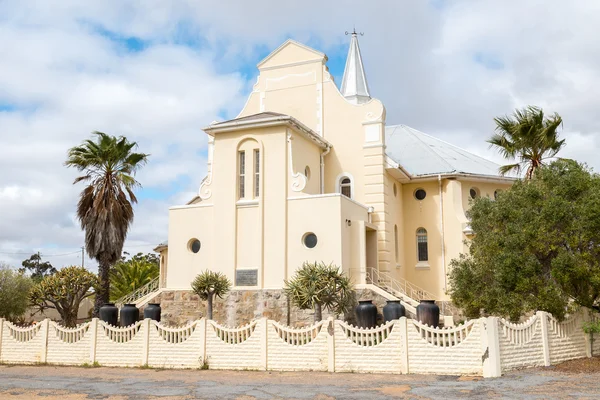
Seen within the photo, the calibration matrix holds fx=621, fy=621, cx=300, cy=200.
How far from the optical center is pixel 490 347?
14.6 meters

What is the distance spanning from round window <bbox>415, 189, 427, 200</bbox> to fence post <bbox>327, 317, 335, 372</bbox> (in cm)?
1507

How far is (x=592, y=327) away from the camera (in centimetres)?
1695

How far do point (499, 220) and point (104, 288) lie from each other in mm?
16494

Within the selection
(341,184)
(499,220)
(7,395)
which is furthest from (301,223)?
(7,395)

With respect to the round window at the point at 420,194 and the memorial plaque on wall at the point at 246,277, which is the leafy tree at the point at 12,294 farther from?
the round window at the point at 420,194

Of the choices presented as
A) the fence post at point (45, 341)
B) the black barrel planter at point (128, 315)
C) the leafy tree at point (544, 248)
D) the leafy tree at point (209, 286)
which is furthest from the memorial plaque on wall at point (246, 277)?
the leafy tree at point (544, 248)

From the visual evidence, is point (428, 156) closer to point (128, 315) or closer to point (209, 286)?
point (209, 286)

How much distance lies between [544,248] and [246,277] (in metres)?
11.5

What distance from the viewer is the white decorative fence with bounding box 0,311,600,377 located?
15.0 meters

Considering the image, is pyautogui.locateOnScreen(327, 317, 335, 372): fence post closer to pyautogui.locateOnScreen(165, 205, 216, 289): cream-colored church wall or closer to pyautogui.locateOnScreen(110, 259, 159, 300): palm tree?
pyautogui.locateOnScreen(165, 205, 216, 289): cream-colored church wall

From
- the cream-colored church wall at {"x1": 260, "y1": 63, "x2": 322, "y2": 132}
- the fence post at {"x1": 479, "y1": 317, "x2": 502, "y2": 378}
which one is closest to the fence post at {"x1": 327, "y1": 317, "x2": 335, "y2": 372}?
the fence post at {"x1": 479, "y1": 317, "x2": 502, "y2": 378}

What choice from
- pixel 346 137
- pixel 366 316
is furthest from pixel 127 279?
pixel 366 316

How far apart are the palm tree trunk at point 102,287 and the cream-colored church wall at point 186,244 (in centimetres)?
301

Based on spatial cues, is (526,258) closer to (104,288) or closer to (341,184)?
(341,184)
